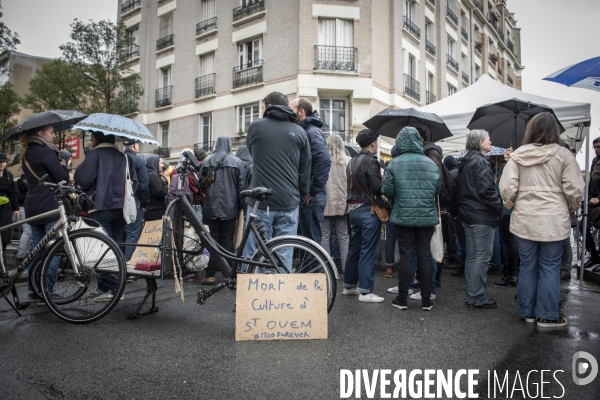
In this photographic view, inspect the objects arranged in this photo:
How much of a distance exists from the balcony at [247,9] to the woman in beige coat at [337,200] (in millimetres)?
16896

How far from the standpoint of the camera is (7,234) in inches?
211

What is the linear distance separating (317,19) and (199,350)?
19.0 m

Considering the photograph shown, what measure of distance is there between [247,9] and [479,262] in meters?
20.2

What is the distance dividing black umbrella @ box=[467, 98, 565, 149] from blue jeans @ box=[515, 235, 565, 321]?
3870 mm

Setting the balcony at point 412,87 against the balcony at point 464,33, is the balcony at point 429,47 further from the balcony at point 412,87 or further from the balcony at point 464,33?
the balcony at point 464,33

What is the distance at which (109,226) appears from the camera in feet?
17.1

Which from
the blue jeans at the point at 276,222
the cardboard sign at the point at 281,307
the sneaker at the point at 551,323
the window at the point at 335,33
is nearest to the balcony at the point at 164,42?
the window at the point at 335,33

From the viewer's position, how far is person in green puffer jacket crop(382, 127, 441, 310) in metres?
4.80

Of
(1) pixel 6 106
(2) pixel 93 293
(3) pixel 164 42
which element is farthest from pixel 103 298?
(3) pixel 164 42

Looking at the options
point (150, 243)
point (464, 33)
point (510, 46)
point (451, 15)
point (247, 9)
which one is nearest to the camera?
point (150, 243)

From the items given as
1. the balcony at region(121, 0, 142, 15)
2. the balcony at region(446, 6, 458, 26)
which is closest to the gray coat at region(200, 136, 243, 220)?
the balcony at region(121, 0, 142, 15)

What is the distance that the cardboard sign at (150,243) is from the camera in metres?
4.35

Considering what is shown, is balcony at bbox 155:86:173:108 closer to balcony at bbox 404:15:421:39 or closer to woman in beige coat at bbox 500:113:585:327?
balcony at bbox 404:15:421:39

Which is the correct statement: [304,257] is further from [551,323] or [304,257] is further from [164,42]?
[164,42]
